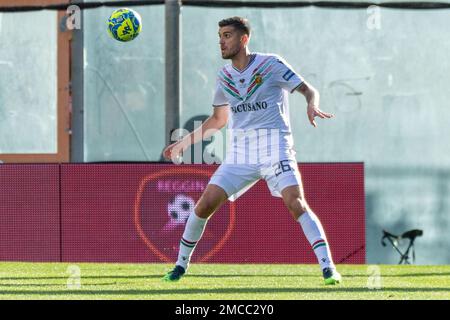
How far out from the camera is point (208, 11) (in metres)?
15.9

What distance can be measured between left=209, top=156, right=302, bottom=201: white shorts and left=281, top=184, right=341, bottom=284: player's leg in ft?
0.38

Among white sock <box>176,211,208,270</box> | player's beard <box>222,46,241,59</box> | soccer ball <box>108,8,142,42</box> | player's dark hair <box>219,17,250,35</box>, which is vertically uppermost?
soccer ball <box>108,8,142,42</box>

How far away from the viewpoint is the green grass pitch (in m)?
9.42

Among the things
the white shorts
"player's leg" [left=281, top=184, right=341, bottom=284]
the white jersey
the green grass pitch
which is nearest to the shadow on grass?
the green grass pitch

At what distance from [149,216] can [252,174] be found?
382cm

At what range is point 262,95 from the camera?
10203mm

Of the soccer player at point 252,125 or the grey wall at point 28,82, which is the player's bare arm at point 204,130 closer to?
the soccer player at point 252,125

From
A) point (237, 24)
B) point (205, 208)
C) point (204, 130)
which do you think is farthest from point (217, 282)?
point (237, 24)

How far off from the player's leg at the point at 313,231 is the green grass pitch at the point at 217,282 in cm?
12

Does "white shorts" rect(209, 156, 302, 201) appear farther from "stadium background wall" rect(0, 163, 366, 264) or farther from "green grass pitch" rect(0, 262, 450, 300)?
"stadium background wall" rect(0, 163, 366, 264)
